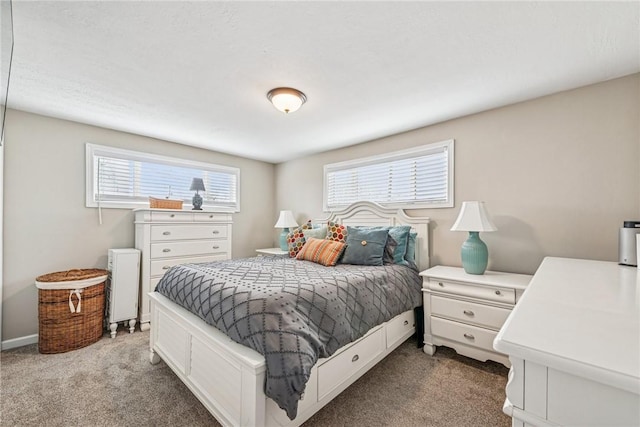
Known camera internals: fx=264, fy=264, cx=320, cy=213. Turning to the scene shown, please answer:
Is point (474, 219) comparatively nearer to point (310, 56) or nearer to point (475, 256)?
point (475, 256)

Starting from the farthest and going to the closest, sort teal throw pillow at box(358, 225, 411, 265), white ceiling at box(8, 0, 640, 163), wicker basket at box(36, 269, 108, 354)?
teal throw pillow at box(358, 225, 411, 265)
wicker basket at box(36, 269, 108, 354)
white ceiling at box(8, 0, 640, 163)

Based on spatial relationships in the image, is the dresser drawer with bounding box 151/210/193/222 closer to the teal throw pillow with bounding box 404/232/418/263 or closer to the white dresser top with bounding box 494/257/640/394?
the teal throw pillow with bounding box 404/232/418/263

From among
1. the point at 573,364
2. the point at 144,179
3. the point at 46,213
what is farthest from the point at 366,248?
the point at 46,213

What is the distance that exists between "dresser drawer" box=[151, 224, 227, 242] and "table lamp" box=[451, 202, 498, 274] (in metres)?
2.89

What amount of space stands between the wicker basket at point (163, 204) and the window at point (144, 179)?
32 cm

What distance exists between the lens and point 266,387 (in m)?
1.24

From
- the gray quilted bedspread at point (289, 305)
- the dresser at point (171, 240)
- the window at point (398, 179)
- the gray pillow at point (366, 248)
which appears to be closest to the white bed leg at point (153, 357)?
the gray quilted bedspread at point (289, 305)

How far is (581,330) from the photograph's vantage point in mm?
720

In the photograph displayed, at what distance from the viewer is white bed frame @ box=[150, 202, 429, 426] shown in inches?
50.7

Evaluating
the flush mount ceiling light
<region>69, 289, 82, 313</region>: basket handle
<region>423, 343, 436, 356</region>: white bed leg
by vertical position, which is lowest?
<region>423, 343, 436, 356</region>: white bed leg

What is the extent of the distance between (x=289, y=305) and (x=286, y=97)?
1.62 metres

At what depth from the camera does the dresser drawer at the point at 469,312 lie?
2.04 meters

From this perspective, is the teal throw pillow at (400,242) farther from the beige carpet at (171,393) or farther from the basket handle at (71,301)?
the basket handle at (71,301)

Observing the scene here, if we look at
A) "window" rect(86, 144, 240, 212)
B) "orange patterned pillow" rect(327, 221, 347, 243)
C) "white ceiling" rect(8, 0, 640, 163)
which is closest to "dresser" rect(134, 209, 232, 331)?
"window" rect(86, 144, 240, 212)
